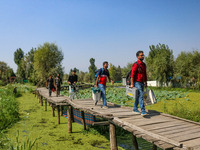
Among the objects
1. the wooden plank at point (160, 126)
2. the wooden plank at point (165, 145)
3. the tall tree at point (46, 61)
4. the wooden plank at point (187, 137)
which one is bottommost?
the wooden plank at point (165, 145)

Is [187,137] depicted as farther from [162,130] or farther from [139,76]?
→ [139,76]

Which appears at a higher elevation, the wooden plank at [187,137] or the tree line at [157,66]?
the tree line at [157,66]

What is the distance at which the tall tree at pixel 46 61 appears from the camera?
39.0 metres

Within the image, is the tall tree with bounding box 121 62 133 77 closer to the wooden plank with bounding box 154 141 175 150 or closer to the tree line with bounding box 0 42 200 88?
the tree line with bounding box 0 42 200 88

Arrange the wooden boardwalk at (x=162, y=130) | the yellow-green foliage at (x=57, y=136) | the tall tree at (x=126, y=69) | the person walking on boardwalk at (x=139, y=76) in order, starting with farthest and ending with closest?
the tall tree at (x=126, y=69)
the yellow-green foliage at (x=57, y=136)
the person walking on boardwalk at (x=139, y=76)
the wooden boardwalk at (x=162, y=130)

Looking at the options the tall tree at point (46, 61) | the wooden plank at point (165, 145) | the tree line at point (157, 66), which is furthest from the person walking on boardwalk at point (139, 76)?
the tall tree at point (46, 61)

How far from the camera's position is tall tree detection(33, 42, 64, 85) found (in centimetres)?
3903

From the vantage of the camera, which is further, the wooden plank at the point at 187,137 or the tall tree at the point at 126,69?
the tall tree at the point at 126,69

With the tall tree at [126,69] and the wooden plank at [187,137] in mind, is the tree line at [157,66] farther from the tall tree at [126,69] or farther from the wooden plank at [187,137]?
the wooden plank at [187,137]

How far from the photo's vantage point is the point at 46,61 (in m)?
39.8

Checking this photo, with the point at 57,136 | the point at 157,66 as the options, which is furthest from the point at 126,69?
the point at 57,136

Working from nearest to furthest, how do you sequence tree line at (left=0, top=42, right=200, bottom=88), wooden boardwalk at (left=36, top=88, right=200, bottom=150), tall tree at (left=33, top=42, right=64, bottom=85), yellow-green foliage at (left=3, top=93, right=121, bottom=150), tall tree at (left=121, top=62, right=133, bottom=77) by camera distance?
wooden boardwalk at (left=36, top=88, right=200, bottom=150) → yellow-green foliage at (left=3, top=93, right=121, bottom=150) → tree line at (left=0, top=42, right=200, bottom=88) → tall tree at (left=33, top=42, right=64, bottom=85) → tall tree at (left=121, top=62, right=133, bottom=77)

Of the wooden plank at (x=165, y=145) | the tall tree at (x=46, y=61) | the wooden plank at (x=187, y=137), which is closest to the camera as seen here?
the wooden plank at (x=165, y=145)

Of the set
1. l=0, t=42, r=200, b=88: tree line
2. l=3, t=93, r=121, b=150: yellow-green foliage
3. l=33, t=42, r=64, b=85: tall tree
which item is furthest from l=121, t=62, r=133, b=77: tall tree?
l=3, t=93, r=121, b=150: yellow-green foliage
